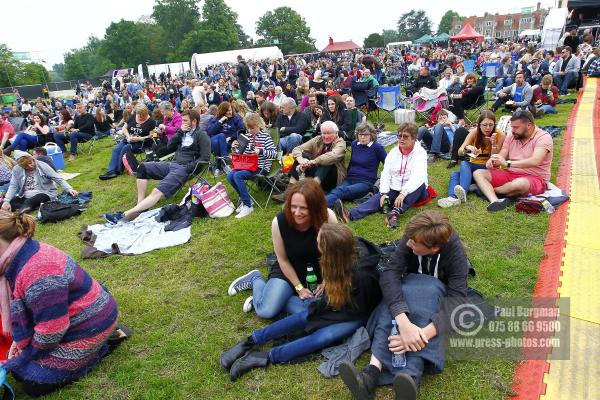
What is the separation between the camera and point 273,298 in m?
3.14

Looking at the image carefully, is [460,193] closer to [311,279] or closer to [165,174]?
[311,279]

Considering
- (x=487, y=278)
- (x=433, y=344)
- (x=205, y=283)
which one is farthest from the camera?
(x=205, y=283)

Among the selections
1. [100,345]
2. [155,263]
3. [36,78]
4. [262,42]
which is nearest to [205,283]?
[155,263]

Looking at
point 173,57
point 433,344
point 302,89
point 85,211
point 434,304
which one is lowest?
point 85,211

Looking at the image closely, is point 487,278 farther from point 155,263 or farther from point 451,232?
point 155,263

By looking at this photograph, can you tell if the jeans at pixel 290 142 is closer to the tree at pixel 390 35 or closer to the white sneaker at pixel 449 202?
the white sneaker at pixel 449 202

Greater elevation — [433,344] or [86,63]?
[86,63]

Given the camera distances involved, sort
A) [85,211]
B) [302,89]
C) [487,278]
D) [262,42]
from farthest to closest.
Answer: [262,42], [302,89], [85,211], [487,278]

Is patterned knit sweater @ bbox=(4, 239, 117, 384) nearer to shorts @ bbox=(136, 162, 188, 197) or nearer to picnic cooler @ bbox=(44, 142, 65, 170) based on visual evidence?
shorts @ bbox=(136, 162, 188, 197)

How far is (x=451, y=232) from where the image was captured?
97.0 inches

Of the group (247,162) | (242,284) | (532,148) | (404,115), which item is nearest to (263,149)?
(247,162)

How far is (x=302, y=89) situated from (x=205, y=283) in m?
8.74

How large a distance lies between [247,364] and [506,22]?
4384 inches

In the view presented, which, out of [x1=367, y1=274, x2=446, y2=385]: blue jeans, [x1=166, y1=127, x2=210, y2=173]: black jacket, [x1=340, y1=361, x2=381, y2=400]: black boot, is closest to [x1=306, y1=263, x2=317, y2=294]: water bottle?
[x1=367, y1=274, x2=446, y2=385]: blue jeans
